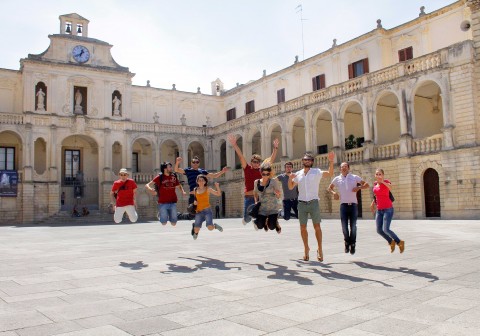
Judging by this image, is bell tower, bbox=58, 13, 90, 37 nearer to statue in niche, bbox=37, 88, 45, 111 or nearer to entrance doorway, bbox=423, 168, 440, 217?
statue in niche, bbox=37, 88, 45, 111

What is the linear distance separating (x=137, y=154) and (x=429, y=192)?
28.4m

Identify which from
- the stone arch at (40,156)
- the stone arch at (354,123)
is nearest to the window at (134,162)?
the stone arch at (40,156)

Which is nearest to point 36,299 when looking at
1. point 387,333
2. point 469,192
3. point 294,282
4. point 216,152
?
point 294,282

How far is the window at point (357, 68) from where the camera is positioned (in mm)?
31984

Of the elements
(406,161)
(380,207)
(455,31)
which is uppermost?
(455,31)

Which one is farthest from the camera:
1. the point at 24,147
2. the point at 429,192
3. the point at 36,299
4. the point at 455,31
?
the point at 24,147

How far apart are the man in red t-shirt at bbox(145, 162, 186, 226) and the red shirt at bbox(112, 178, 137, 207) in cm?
49

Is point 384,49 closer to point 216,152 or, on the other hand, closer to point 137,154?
point 216,152

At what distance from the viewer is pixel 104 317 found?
4496mm

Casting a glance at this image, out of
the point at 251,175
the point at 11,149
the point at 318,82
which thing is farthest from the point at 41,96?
the point at 251,175

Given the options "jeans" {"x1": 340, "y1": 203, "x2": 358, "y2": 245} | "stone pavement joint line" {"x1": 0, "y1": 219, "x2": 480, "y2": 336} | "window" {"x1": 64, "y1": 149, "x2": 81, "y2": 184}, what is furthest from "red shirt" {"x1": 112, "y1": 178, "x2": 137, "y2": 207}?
"window" {"x1": 64, "y1": 149, "x2": 81, "y2": 184}

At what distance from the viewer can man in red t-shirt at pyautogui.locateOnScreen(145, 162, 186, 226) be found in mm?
9875

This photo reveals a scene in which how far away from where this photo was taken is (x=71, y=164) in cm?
3997

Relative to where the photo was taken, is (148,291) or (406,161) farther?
(406,161)
